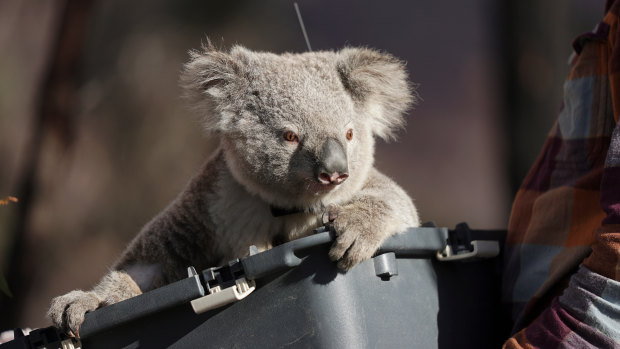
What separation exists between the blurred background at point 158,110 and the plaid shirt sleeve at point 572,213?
2145mm

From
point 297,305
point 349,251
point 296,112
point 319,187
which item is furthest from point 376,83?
point 297,305

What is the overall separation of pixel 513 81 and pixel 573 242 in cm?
276

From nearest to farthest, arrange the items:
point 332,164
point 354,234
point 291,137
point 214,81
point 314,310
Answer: point 314,310 < point 354,234 < point 332,164 < point 291,137 < point 214,81

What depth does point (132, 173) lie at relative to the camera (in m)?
4.59

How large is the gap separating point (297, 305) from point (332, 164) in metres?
0.50

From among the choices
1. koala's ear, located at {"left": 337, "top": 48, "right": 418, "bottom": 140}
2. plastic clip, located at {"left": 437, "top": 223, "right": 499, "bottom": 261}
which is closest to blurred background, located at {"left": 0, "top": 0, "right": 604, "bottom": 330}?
koala's ear, located at {"left": 337, "top": 48, "right": 418, "bottom": 140}

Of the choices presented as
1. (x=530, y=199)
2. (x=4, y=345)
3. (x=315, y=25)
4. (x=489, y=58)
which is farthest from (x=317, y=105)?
(x=489, y=58)

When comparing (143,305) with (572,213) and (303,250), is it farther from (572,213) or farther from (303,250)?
(572,213)

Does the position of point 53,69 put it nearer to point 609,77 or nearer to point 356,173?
point 356,173

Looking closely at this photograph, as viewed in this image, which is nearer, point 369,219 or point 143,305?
point 143,305

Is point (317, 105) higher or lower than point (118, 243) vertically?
higher

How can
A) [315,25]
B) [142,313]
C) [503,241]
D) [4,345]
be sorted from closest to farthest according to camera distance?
[142,313] < [4,345] < [503,241] < [315,25]

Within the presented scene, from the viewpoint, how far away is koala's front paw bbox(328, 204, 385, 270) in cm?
147

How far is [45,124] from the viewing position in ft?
14.1
